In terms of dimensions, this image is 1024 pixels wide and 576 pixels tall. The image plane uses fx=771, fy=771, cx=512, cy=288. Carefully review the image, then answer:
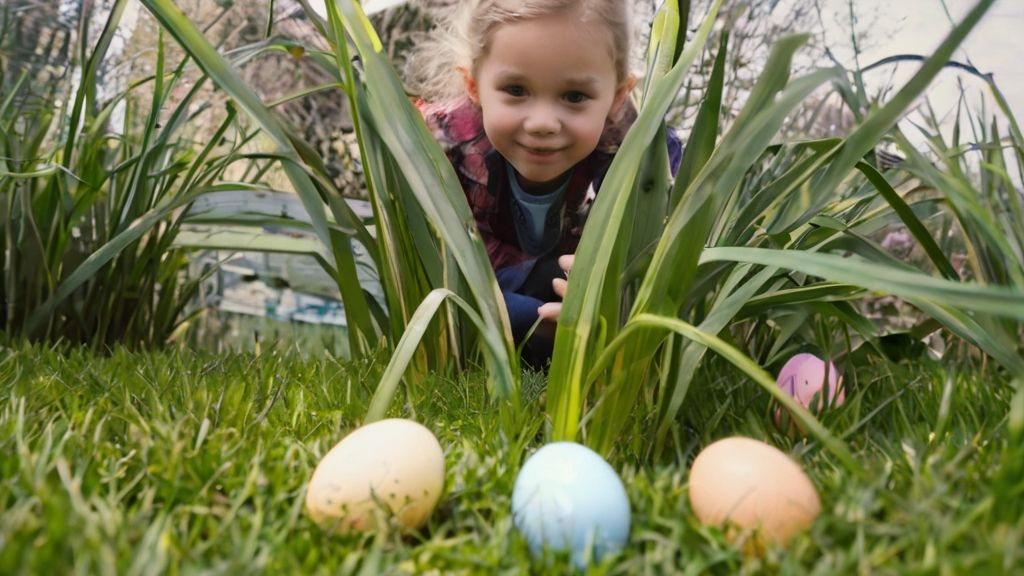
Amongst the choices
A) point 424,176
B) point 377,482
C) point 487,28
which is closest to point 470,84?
point 487,28

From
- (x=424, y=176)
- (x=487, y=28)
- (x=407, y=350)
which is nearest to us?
(x=407, y=350)

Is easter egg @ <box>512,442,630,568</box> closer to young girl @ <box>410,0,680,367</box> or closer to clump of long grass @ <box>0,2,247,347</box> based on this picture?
young girl @ <box>410,0,680,367</box>

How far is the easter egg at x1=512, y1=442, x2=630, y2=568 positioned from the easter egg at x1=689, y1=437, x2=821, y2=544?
→ 2.9 inches

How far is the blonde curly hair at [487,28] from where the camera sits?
1733 millimetres

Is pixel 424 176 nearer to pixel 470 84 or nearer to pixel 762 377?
pixel 762 377

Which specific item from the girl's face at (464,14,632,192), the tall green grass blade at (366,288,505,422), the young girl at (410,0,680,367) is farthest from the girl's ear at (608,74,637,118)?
the tall green grass blade at (366,288,505,422)

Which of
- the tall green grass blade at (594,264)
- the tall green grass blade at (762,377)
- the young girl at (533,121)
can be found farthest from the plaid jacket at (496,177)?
the tall green grass blade at (762,377)

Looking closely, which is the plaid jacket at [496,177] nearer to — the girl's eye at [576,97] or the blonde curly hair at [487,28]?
the blonde curly hair at [487,28]

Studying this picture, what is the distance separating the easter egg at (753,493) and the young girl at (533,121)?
0.80 m

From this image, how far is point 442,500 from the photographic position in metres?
0.71

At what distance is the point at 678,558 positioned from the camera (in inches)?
24.6

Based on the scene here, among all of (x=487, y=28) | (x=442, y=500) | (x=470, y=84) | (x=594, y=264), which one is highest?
(x=487, y=28)

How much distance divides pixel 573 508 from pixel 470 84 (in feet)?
5.13

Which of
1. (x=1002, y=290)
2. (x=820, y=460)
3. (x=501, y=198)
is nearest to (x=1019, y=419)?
(x=1002, y=290)
